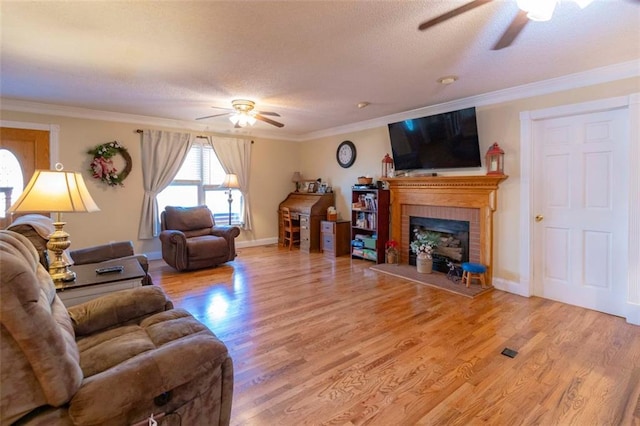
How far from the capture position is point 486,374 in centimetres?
213

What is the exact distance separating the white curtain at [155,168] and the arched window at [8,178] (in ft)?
5.10

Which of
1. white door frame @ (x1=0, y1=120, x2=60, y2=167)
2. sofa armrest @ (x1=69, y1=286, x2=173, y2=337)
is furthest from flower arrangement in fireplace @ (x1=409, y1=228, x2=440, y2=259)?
white door frame @ (x1=0, y1=120, x2=60, y2=167)

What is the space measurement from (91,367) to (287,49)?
2512 millimetres

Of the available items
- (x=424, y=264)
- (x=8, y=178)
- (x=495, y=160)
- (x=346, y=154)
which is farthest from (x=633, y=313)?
(x=8, y=178)

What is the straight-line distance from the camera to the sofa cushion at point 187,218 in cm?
506

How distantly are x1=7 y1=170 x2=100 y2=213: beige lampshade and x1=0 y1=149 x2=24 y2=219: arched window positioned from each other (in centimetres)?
341

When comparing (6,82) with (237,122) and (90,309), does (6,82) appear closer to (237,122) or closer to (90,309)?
(237,122)

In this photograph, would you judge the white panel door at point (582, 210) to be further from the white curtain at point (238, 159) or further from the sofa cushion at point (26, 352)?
the white curtain at point (238, 159)

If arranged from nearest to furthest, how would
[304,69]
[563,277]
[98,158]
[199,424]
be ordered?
[199,424], [304,69], [563,277], [98,158]

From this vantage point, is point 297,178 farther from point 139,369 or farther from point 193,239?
point 139,369

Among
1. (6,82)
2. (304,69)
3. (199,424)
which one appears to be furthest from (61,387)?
(6,82)

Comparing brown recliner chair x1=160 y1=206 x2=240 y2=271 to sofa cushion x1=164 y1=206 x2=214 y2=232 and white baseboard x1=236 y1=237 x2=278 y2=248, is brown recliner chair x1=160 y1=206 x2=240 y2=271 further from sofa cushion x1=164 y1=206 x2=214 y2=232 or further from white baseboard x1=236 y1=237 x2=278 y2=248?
white baseboard x1=236 y1=237 x2=278 y2=248

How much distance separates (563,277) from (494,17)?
2.86 m

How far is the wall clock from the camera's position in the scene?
5898 millimetres
